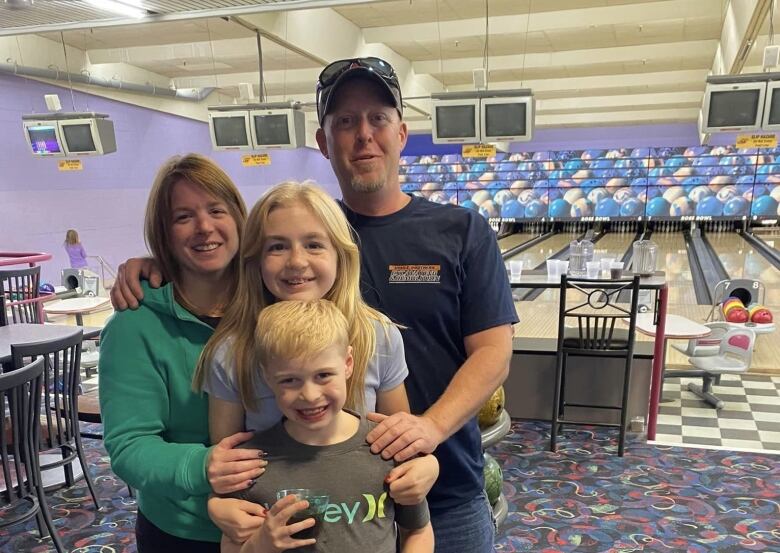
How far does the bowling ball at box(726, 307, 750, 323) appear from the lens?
14.4ft

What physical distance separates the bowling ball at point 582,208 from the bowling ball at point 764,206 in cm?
332

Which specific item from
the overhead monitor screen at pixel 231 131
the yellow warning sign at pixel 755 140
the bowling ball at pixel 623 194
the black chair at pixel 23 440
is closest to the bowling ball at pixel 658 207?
the bowling ball at pixel 623 194

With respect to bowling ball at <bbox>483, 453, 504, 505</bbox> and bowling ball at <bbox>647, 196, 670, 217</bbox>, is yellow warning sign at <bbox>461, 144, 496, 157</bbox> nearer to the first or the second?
bowling ball at <bbox>483, 453, 504, 505</bbox>

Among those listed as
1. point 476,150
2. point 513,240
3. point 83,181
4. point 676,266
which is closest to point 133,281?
point 476,150

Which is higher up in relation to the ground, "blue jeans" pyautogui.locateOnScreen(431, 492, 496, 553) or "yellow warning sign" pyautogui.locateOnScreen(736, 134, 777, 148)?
"yellow warning sign" pyautogui.locateOnScreen(736, 134, 777, 148)

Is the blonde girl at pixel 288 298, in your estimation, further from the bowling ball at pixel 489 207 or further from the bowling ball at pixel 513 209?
the bowling ball at pixel 513 209

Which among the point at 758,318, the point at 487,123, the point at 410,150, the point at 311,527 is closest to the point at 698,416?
the point at 758,318

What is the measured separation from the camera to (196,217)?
1.02 meters

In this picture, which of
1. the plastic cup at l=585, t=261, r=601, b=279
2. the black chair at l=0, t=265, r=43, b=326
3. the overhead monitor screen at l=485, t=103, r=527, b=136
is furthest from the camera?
the overhead monitor screen at l=485, t=103, r=527, b=136

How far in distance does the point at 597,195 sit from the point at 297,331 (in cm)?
1390

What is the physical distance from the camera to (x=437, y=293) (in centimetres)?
115

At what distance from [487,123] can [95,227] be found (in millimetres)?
5939

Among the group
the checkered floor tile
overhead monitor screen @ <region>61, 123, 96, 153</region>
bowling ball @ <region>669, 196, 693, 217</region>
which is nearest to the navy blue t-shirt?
the checkered floor tile

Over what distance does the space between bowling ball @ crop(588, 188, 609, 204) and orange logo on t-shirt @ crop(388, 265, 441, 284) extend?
44.2 feet
